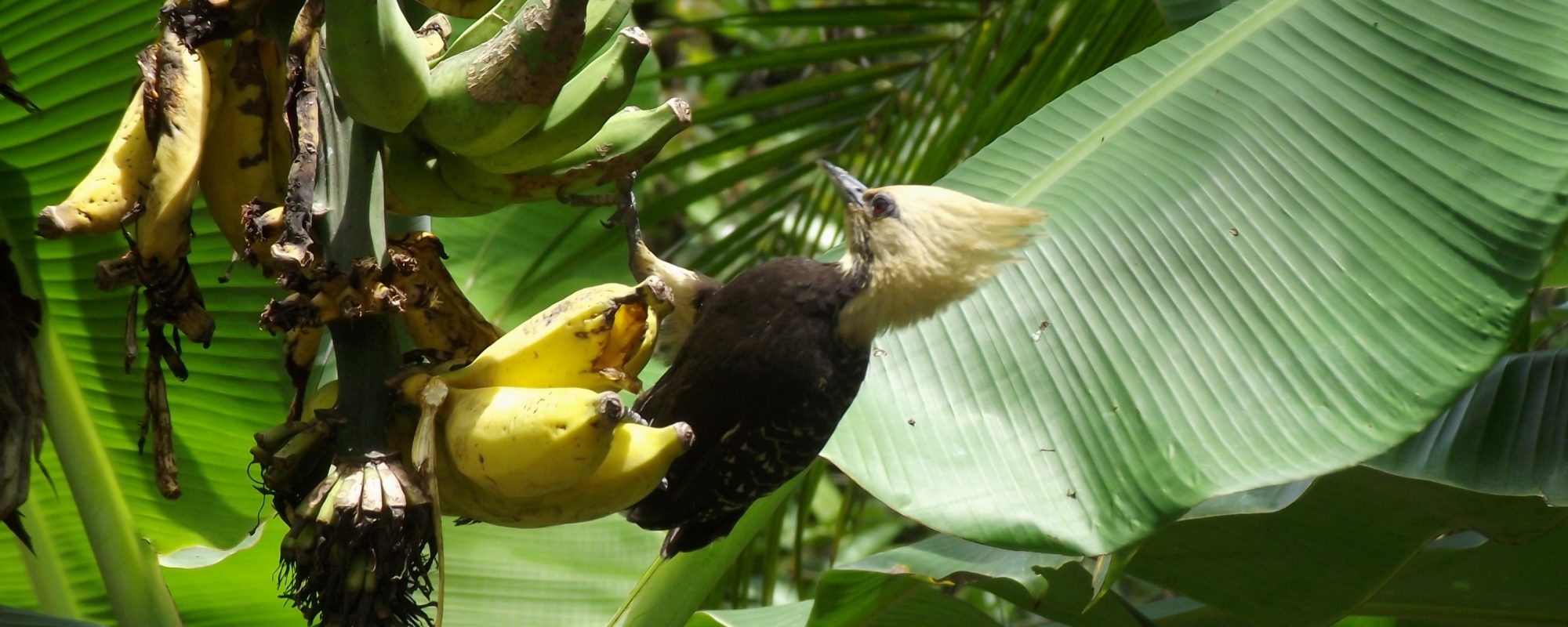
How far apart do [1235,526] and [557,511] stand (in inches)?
41.1

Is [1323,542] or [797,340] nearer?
[797,340]

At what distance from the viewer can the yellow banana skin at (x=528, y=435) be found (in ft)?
2.64

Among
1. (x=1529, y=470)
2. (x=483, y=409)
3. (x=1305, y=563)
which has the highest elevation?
(x=483, y=409)

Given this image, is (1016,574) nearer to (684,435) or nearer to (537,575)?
(537,575)

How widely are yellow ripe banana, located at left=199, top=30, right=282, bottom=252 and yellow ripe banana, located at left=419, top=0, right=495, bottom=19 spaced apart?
0.14 meters

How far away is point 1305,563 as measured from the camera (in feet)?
5.38

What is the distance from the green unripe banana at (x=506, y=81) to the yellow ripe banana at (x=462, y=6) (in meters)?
0.06

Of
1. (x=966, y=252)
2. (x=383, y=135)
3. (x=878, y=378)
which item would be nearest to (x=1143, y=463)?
(x=966, y=252)

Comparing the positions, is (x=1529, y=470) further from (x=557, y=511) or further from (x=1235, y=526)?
(x=557, y=511)

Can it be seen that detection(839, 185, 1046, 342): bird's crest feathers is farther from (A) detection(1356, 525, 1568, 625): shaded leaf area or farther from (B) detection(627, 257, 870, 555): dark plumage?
(A) detection(1356, 525, 1568, 625): shaded leaf area

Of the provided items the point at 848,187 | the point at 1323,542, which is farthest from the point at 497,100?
the point at 1323,542

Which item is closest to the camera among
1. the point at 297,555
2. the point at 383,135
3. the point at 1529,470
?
the point at 297,555

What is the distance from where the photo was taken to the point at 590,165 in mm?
987

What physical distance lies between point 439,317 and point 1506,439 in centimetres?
128
